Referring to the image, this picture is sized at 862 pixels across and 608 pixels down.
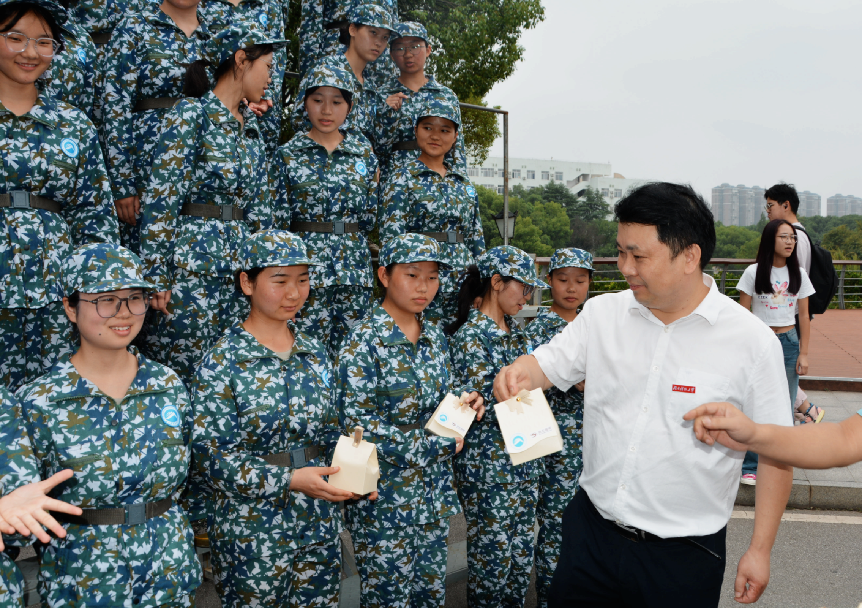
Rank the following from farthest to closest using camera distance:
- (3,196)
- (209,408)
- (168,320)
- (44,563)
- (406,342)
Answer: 1. (168,320)
2. (406,342)
3. (3,196)
4. (209,408)
5. (44,563)

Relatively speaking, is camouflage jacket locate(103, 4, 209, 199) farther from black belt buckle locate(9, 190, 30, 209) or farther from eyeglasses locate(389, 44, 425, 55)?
eyeglasses locate(389, 44, 425, 55)

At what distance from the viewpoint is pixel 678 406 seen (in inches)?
93.5

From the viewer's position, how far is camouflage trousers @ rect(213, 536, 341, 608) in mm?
2938

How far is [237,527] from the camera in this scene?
294 centimetres

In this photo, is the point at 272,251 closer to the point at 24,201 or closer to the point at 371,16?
the point at 24,201

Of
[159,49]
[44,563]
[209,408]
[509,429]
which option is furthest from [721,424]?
[159,49]

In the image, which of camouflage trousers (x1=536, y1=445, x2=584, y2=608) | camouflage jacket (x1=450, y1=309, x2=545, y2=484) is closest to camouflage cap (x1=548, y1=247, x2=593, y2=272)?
camouflage jacket (x1=450, y1=309, x2=545, y2=484)

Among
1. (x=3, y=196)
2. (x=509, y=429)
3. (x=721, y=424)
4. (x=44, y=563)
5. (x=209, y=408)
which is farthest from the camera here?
(x=3, y=196)

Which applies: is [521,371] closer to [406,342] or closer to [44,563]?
[406,342]

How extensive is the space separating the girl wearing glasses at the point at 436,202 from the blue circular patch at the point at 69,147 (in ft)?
6.23

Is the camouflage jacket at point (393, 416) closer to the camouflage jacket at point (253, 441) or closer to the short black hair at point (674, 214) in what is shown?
the camouflage jacket at point (253, 441)

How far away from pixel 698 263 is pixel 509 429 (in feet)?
3.07

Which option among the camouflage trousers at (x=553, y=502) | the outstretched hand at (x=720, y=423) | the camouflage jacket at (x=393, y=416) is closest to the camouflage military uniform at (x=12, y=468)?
the camouflage jacket at (x=393, y=416)

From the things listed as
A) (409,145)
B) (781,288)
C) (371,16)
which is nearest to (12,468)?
(409,145)
